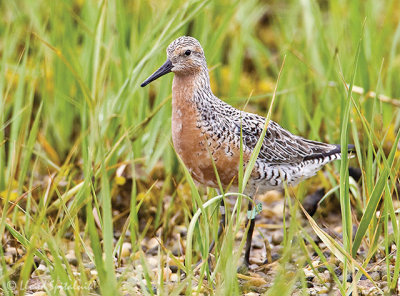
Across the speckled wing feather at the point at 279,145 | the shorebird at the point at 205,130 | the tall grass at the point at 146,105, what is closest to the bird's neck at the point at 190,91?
the shorebird at the point at 205,130

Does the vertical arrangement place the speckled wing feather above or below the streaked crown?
below

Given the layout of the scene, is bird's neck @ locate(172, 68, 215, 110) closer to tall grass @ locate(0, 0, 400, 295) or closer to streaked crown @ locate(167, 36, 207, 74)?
streaked crown @ locate(167, 36, 207, 74)

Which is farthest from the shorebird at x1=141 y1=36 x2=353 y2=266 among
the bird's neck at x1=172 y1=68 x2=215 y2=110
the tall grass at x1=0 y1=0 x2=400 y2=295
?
the tall grass at x1=0 y1=0 x2=400 y2=295

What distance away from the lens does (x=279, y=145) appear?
15.5 feet

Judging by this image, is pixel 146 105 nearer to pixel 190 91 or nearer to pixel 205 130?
pixel 190 91

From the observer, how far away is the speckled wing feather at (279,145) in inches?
177

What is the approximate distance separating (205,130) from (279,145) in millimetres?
682

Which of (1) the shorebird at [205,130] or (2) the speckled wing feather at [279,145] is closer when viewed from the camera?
(1) the shorebird at [205,130]

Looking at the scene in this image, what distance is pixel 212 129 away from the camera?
4.31 m

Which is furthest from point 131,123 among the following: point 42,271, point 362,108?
point 362,108

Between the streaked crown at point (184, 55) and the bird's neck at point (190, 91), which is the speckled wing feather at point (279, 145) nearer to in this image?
the bird's neck at point (190, 91)

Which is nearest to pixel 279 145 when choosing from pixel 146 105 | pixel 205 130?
pixel 205 130

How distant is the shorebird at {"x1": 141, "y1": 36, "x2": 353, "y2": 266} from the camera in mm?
4238

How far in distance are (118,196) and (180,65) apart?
136cm
